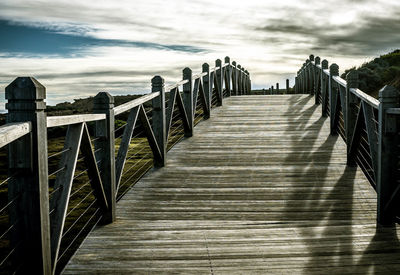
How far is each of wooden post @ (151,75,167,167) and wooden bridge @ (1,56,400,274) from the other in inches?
0.6

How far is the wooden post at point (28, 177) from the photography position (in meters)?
2.48

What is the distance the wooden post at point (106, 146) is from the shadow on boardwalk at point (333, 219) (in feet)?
5.81

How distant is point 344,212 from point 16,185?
130 inches

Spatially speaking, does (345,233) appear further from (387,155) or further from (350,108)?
(350,108)

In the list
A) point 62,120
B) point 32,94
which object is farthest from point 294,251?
point 32,94

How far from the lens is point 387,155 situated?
4082 millimetres

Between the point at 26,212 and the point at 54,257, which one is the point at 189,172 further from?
the point at 26,212

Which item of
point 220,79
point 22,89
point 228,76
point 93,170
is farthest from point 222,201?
point 228,76

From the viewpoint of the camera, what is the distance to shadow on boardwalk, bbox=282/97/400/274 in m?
3.25

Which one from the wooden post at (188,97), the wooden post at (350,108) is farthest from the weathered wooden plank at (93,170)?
the wooden post at (188,97)

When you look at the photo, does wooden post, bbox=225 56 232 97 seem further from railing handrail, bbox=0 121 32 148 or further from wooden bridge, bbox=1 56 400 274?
railing handrail, bbox=0 121 32 148

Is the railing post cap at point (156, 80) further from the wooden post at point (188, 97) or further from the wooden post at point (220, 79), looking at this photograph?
the wooden post at point (220, 79)

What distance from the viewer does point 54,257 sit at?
2986mm

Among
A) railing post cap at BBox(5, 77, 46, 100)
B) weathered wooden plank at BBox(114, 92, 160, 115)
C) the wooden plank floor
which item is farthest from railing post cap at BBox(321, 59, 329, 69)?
railing post cap at BBox(5, 77, 46, 100)
